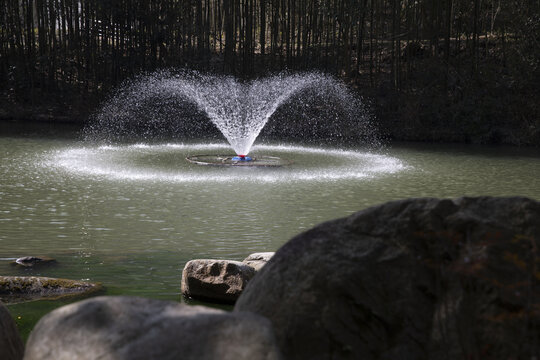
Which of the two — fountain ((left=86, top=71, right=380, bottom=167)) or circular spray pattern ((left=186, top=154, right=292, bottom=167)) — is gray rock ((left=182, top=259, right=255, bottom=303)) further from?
fountain ((left=86, top=71, right=380, bottom=167))

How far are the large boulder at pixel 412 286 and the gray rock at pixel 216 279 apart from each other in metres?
1.66

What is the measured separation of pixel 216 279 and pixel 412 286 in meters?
2.02

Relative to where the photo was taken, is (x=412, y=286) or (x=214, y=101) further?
(x=214, y=101)

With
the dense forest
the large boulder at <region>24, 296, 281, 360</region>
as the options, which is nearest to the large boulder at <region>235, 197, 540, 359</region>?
the large boulder at <region>24, 296, 281, 360</region>

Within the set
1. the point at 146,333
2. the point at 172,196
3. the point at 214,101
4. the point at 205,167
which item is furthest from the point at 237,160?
the point at 146,333

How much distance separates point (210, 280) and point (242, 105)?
13.2 metres

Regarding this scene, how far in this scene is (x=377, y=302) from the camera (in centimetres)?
221

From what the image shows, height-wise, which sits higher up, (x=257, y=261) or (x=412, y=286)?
(x=412, y=286)

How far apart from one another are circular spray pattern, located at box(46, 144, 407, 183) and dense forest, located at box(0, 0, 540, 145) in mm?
4986

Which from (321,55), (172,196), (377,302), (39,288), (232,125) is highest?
(321,55)

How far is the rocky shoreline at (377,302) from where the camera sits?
6.15 feet

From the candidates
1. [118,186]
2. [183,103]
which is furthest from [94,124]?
[118,186]

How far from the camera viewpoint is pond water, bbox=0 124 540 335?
5027mm

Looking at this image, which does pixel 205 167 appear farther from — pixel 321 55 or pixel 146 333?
pixel 321 55
